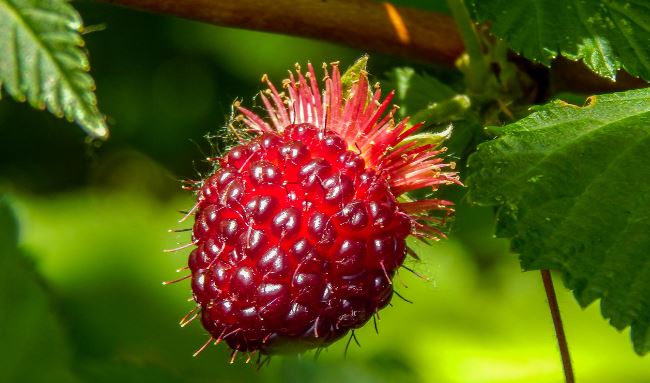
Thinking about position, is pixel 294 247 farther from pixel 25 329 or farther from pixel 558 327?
pixel 25 329

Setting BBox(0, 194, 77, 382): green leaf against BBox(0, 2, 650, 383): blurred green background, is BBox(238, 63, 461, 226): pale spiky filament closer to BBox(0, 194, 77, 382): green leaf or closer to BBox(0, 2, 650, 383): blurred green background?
BBox(0, 194, 77, 382): green leaf

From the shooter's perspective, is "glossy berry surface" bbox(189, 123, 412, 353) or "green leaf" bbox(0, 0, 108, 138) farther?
"glossy berry surface" bbox(189, 123, 412, 353)

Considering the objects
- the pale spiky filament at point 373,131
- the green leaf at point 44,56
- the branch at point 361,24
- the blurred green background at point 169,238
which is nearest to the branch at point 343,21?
the branch at point 361,24

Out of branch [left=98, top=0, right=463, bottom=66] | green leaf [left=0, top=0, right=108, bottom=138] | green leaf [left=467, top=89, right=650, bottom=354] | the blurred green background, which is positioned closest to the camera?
green leaf [left=0, top=0, right=108, bottom=138]

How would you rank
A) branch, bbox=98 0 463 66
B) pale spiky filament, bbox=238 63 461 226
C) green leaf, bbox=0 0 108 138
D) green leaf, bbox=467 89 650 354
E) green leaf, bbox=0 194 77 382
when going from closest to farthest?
green leaf, bbox=0 0 108 138 < green leaf, bbox=467 89 650 354 < pale spiky filament, bbox=238 63 461 226 < branch, bbox=98 0 463 66 < green leaf, bbox=0 194 77 382

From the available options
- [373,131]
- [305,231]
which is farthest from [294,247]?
[373,131]

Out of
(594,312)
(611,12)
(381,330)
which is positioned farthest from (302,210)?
(594,312)

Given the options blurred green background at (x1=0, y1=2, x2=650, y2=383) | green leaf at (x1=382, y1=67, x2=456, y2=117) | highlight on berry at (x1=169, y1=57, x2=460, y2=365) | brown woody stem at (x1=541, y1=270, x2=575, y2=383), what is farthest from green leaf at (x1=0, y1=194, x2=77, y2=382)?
brown woody stem at (x1=541, y1=270, x2=575, y2=383)
